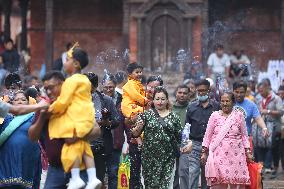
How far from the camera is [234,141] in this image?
504 inches

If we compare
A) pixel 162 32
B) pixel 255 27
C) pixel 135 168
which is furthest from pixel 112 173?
pixel 255 27

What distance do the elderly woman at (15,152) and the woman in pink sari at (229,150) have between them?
9.56 feet

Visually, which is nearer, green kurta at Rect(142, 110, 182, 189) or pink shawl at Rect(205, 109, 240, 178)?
green kurta at Rect(142, 110, 182, 189)

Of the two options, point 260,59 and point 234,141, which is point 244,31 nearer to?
point 260,59

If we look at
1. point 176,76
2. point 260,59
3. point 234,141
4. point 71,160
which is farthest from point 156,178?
point 260,59

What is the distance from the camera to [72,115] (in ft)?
29.5

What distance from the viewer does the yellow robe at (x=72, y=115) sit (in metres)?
8.95

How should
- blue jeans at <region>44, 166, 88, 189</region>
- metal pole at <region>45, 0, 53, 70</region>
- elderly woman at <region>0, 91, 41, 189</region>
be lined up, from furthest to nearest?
1. metal pole at <region>45, 0, 53, 70</region>
2. elderly woman at <region>0, 91, 41, 189</region>
3. blue jeans at <region>44, 166, 88, 189</region>

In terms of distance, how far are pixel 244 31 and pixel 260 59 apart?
3.59ft

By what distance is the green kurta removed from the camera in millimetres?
12125

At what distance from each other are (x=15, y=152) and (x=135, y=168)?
2.89 m

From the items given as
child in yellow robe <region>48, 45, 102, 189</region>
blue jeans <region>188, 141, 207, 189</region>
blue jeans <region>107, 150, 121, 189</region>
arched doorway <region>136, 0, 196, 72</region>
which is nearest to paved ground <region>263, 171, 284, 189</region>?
blue jeans <region>188, 141, 207, 189</region>

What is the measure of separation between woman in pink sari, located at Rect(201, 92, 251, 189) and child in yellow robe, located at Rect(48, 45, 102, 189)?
13.1 feet

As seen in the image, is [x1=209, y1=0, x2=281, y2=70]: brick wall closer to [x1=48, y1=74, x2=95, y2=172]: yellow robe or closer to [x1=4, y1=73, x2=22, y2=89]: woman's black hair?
[x1=4, y1=73, x2=22, y2=89]: woman's black hair
